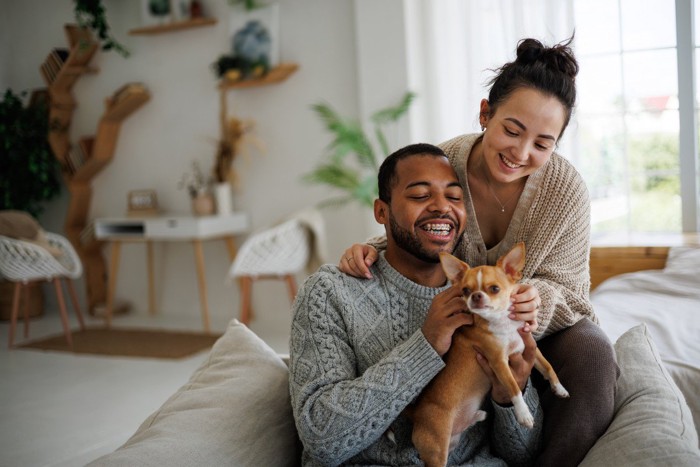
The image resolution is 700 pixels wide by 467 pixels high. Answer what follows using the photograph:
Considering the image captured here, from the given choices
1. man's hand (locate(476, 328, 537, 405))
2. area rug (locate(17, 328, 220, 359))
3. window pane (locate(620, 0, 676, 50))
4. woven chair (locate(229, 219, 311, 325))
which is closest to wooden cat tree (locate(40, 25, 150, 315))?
area rug (locate(17, 328, 220, 359))

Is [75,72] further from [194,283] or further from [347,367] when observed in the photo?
[347,367]

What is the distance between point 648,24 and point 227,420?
3509 millimetres

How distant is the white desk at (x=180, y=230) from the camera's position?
17.1 feet

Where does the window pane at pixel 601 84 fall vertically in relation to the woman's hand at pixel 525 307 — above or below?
above

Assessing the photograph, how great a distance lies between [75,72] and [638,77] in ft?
14.5

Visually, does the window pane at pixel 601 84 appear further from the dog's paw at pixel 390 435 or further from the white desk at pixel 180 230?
the dog's paw at pixel 390 435

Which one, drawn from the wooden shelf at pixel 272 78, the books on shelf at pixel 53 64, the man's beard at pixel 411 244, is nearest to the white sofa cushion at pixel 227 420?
the man's beard at pixel 411 244

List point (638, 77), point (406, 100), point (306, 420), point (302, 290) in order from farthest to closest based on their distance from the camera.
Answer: point (406, 100), point (638, 77), point (302, 290), point (306, 420)

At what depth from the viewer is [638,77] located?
4.19m

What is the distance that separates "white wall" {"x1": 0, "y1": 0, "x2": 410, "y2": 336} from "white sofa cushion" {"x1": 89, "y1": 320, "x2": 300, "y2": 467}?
9.87ft

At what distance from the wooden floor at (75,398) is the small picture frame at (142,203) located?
1.17 metres

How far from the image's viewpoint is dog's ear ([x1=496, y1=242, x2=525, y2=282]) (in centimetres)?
143

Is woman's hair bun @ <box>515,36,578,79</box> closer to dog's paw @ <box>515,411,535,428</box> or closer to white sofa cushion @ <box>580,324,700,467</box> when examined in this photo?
white sofa cushion @ <box>580,324,700,467</box>

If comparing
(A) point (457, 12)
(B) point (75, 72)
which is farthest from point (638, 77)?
(B) point (75, 72)
